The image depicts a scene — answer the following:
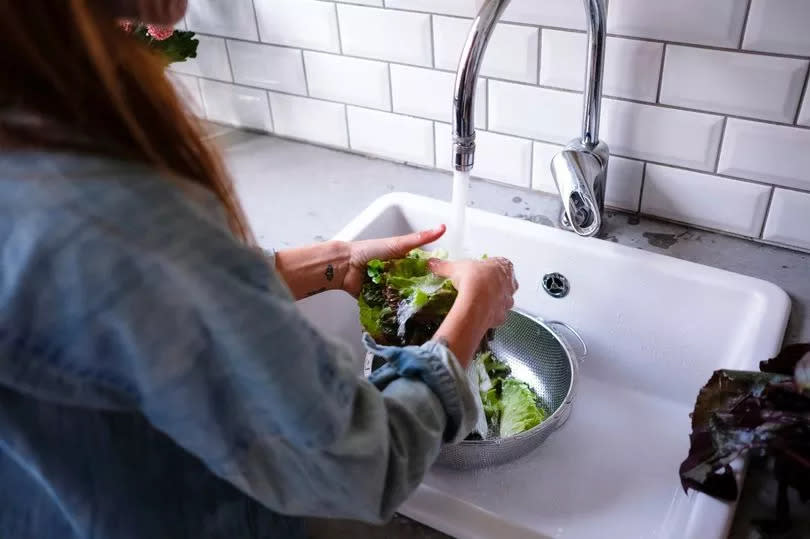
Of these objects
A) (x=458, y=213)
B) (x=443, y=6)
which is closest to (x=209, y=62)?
(x=443, y=6)

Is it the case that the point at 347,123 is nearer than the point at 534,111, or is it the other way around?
the point at 534,111

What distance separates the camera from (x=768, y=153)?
836mm

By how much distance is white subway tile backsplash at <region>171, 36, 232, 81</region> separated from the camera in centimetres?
122

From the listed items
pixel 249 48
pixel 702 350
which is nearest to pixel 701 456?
pixel 702 350

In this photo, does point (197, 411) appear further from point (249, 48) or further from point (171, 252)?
point (249, 48)

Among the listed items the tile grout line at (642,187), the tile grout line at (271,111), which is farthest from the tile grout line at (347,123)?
the tile grout line at (642,187)

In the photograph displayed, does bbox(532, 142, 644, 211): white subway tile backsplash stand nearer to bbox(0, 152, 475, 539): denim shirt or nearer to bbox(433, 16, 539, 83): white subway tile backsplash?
bbox(433, 16, 539, 83): white subway tile backsplash

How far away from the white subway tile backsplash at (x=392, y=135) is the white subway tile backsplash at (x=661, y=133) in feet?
0.94

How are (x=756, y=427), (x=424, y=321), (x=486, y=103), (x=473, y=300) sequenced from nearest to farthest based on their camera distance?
1. (x=756, y=427)
2. (x=473, y=300)
3. (x=424, y=321)
4. (x=486, y=103)

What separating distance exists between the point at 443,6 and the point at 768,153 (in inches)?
18.2

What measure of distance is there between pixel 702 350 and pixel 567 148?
30 cm

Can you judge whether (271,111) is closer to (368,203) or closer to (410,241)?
(368,203)

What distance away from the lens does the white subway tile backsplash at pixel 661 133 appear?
0.86m

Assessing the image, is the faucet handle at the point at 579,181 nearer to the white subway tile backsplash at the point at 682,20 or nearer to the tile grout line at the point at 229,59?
the white subway tile backsplash at the point at 682,20
